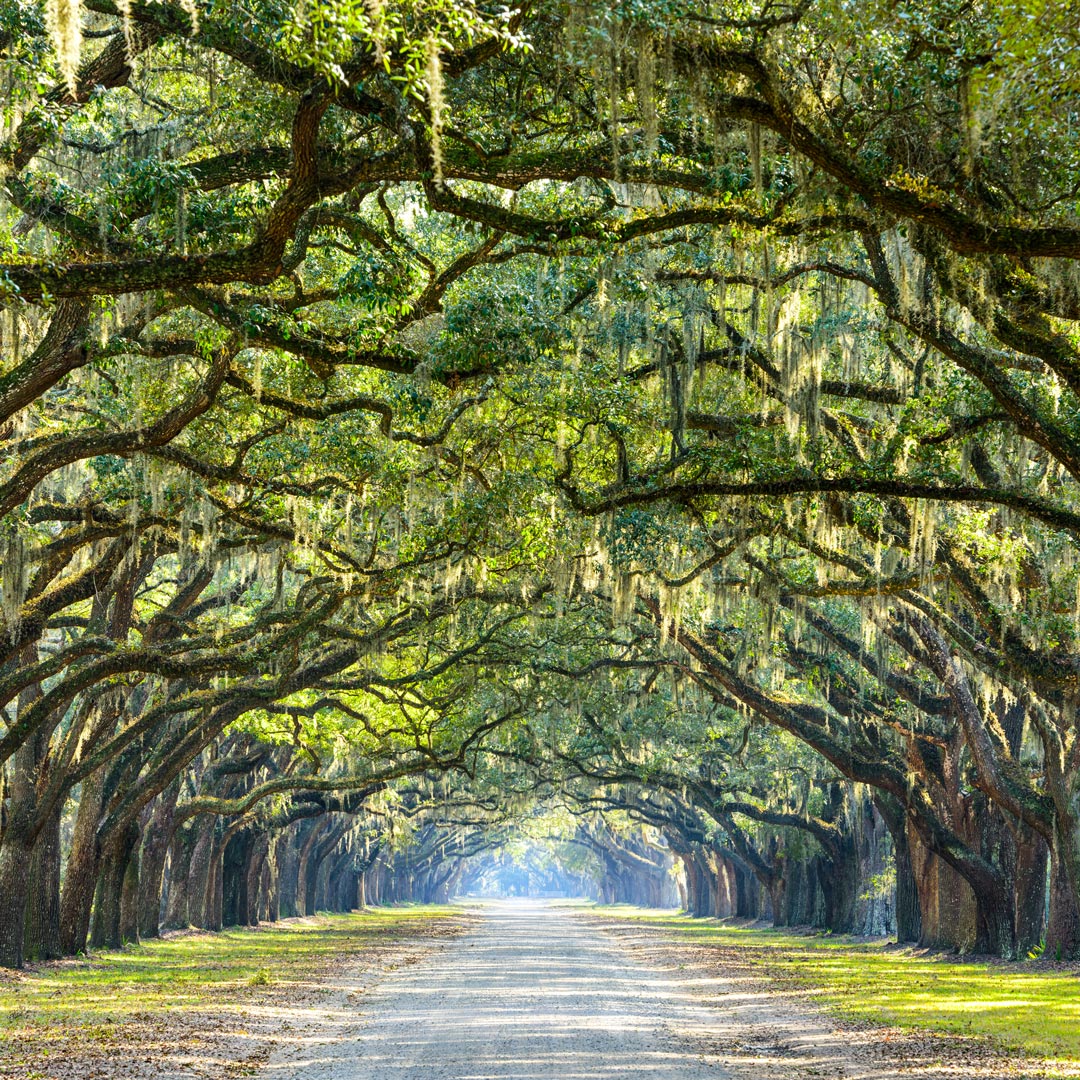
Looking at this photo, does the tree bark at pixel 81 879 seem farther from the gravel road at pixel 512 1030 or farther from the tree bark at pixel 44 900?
the gravel road at pixel 512 1030

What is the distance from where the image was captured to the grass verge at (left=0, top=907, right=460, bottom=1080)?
10391 millimetres

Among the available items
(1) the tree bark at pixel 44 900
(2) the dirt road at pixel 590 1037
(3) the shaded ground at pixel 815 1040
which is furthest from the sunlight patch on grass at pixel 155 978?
(3) the shaded ground at pixel 815 1040

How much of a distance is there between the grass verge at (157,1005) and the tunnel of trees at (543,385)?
5.82ft

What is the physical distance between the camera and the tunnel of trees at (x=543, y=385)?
7.77m

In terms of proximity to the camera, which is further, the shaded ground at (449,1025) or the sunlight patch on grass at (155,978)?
the sunlight patch on grass at (155,978)

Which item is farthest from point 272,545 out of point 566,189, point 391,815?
point 391,815

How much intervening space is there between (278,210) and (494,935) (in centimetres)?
3200

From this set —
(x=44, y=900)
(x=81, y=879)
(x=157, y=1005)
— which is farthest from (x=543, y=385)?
(x=81, y=879)

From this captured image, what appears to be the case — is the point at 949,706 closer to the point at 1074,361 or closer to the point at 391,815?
the point at 1074,361

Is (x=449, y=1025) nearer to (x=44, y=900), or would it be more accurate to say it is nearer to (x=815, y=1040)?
(x=815, y=1040)

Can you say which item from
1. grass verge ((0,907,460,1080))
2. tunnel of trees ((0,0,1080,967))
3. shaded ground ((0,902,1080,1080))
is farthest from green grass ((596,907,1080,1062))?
grass verge ((0,907,460,1080))

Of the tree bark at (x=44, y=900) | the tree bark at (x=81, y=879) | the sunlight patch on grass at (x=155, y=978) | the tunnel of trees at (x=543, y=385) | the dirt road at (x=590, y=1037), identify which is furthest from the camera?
the tree bark at (x=81, y=879)

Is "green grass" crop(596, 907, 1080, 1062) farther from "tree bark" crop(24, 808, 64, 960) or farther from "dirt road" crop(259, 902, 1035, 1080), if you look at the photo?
"tree bark" crop(24, 808, 64, 960)

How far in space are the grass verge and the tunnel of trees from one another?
69.9 inches
